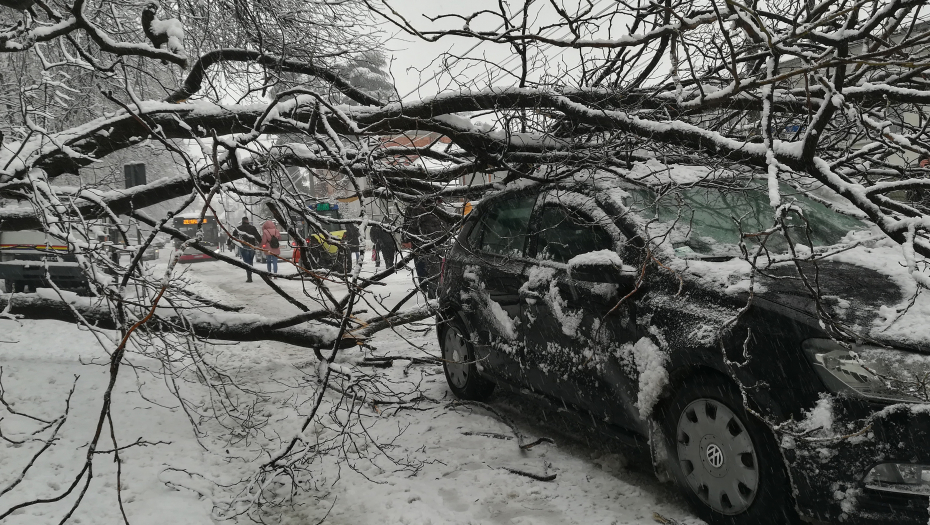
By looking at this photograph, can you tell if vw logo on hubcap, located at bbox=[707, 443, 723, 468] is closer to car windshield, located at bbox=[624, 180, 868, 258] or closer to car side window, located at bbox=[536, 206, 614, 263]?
car windshield, located at bbox=[624, 180, 868, 258]

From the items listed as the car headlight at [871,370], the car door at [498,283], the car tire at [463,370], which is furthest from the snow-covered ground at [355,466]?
the car headlight at [871,370]

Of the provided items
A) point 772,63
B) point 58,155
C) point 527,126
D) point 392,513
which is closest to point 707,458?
point 392,513

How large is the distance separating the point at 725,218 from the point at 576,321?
1048mm

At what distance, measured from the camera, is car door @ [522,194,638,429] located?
3.25 m

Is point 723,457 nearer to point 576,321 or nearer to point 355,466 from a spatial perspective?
point 576,321

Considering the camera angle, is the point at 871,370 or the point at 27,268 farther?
the point at 27,268

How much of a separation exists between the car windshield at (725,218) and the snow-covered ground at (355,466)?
1400 millimetres

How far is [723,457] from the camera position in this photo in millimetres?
2711

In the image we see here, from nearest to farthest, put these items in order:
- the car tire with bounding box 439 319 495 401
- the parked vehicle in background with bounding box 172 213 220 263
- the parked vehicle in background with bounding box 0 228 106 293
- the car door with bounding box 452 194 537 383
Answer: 1. the parked vehicle in background with bounding box 172 213 220 263
2. the car door with bounding box 452 194 537 383
3. the car tire with bounding box 439 319 495 401
4. the parked vehicle in background with bounding box 0 228 106 293

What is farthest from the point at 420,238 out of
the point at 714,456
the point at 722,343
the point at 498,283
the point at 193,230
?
the point at 714,456

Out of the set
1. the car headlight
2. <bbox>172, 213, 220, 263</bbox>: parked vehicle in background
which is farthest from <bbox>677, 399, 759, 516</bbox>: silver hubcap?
<bbox>172, 213, 220, 263</bbox>: parked vehicle in background

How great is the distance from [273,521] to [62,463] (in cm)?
140

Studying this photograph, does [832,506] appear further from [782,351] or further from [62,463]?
[62,463]

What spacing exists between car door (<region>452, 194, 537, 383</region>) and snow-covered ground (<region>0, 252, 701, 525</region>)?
513mm
